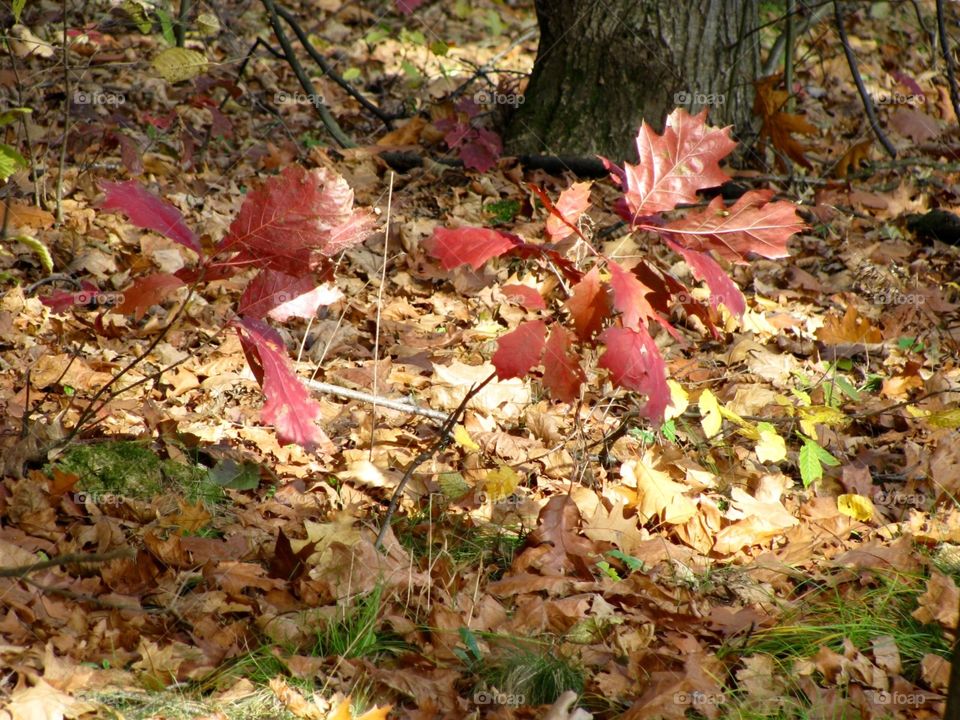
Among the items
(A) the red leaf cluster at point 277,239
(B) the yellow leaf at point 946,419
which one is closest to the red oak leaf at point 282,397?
(A) the red leaf cluster at point 277,239

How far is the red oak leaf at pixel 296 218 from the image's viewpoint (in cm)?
189

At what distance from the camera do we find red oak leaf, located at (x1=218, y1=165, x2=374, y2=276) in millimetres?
1894

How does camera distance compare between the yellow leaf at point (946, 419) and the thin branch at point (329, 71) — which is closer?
the yellow leaf at point (946, 419)

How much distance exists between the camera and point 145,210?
190 centimetres

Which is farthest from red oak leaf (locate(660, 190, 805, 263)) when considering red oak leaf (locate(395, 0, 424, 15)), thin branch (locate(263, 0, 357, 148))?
red oak leaf (locate(395, 0, 424, 15))

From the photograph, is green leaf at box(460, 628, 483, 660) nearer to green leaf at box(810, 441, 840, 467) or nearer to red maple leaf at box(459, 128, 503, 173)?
green leaf at box(810, 441, 840, 467)

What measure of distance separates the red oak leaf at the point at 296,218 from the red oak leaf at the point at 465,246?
0.51ft

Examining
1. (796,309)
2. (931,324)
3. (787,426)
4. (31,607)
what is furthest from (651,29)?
(31,607)

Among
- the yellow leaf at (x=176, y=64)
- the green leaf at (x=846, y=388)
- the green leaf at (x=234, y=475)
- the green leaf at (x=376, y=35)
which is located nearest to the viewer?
the green leaf at (x=234, y=475)

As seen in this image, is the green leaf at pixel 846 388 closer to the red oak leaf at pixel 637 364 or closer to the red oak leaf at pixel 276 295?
the red oak leaf at pixel 637 364

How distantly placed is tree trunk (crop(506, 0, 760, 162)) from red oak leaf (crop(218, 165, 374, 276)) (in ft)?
9.62

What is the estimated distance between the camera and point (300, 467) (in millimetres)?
2906

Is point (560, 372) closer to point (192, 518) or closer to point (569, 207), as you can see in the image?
point (569, 207)

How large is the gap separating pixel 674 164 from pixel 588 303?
0.37m
